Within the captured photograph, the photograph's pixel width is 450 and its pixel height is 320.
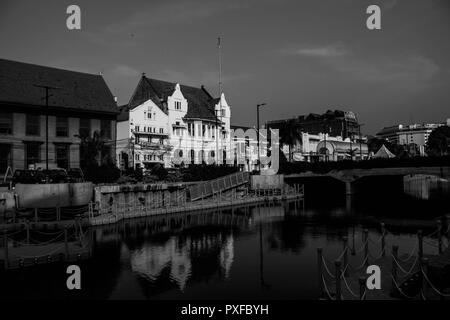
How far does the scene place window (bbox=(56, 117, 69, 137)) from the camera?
56.1m

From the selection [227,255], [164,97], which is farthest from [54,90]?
[227,255]

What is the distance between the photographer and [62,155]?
184ft

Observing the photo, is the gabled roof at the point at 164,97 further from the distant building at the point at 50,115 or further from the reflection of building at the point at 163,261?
the reflection of building at the point at 163,261

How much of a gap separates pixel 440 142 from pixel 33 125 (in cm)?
12985

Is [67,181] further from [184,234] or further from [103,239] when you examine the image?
[184,234]

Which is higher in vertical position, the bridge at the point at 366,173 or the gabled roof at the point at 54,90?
the gabled roof at the point at 54,90

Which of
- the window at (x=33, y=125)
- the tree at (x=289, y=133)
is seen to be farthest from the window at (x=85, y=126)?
the tree at (x=289, y=133)

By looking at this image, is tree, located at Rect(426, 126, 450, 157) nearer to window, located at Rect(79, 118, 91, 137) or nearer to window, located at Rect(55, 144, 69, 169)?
window, located at Rect(79, 118, 91, 137)

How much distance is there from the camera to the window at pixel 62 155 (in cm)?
5541

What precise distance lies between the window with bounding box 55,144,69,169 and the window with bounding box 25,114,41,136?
3.27m

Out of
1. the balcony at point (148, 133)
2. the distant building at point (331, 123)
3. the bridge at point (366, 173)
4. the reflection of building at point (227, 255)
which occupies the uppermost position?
the distant building at point (331, 123)

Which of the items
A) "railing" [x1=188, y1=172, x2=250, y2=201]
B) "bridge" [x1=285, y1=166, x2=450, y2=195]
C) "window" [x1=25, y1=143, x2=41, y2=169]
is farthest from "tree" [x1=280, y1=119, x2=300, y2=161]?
"window" [x1=25, y1=143, x2=41, y2=169]

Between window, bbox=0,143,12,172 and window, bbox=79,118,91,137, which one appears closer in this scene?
window, bbox=0,143,12,172
